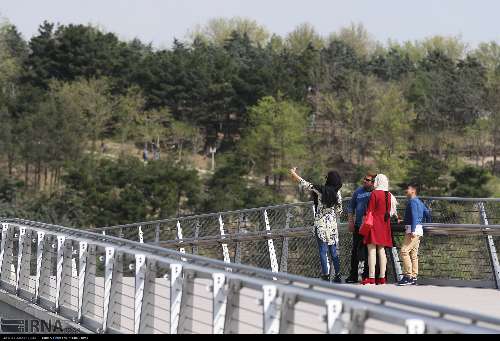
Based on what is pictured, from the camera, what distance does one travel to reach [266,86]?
111 meters

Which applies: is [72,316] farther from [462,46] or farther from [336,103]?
[462,46]

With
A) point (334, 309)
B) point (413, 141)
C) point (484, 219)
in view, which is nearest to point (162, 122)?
point (413, 141)

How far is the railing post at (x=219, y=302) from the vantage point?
9.70 m

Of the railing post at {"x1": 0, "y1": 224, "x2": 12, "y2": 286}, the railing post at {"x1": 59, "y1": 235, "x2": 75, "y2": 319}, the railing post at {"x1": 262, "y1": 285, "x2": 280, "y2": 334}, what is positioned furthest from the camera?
the railing post at {"x1": 0, "y1": 224, "x2": 12, "y2": 286}

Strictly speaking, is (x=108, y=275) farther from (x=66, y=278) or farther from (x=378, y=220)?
(x=378, y=220)

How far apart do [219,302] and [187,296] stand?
73cm

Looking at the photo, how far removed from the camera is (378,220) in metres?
17.0

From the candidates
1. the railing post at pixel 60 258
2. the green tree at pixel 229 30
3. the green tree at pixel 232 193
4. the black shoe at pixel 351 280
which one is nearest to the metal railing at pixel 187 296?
the railing post at pixel 60 258

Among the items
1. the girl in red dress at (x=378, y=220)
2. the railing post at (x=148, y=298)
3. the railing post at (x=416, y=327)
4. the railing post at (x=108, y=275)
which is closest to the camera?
the railing post at (x=416, y=327)

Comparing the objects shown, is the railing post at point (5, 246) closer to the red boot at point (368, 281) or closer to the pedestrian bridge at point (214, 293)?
the pedestrian bridge at point (214, 293)

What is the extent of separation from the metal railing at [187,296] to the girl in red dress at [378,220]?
3078mm

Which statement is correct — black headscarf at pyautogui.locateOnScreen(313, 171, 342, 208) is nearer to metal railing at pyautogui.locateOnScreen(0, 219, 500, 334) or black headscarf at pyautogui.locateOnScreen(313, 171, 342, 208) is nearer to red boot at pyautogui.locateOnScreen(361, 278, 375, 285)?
red boot at pyautogui.locateOnScreen(361, 278, 375, 285)

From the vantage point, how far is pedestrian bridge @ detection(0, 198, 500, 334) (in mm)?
8023

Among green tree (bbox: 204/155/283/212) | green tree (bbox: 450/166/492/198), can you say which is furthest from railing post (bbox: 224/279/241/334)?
green tree (bbox: 450/166/492/198)
